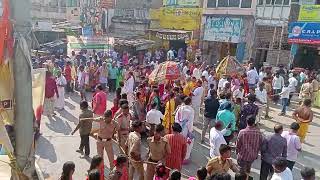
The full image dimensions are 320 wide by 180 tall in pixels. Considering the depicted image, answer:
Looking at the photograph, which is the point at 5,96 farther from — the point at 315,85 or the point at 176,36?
the point at 176,36

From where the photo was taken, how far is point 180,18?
27.2m

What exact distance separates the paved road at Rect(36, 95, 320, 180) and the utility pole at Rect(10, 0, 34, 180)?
400 centimetres

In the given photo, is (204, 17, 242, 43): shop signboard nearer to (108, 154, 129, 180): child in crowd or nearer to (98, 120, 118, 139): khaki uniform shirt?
(98, 120, 118, 139): khaki uniform shirt

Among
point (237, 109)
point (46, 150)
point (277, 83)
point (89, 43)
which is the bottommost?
point (46, 150)

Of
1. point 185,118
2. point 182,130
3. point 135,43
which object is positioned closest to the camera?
point 182,130

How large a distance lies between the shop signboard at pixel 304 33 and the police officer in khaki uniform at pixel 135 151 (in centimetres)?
1576

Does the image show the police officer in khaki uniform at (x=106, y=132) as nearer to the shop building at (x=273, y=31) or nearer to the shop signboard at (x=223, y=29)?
the shop building at (x=273, y=31)

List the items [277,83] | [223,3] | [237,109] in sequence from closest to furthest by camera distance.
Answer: [237,109] → [277,83] → [223,3]

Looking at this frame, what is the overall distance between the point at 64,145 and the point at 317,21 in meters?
15.3

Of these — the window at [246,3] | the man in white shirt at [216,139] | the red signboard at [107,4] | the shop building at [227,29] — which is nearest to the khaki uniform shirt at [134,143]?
the man in white shirt at [216,139]

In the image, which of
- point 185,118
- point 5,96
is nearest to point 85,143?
point 185,118

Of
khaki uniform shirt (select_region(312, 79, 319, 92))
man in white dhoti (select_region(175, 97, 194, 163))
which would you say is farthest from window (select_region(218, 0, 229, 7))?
man in white dhoti (select_region(175, 97, 194, 163))

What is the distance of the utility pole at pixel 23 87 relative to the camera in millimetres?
3322

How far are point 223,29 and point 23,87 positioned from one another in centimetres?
2253
